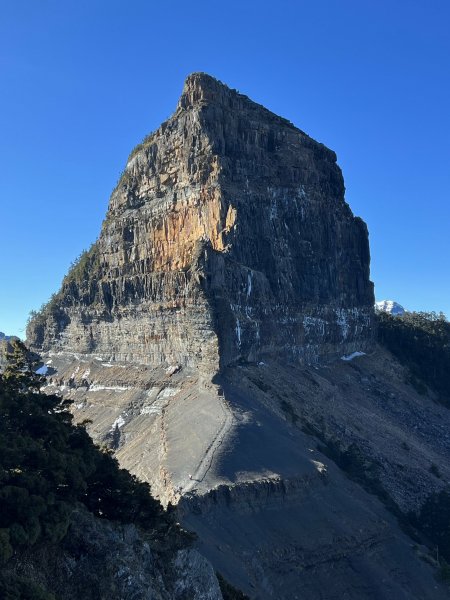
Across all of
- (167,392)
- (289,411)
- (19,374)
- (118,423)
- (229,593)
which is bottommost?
(229,593)

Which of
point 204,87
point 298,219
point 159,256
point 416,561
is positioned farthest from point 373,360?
point 416,561

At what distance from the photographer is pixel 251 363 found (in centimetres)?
8575

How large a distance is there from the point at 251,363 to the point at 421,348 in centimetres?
5920

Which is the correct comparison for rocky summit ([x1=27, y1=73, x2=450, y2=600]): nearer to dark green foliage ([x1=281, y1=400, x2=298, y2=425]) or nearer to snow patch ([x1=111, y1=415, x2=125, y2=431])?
dark green foliage ([x1=281, y1=400, x2=298, y2=425])

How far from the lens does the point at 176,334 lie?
284 feet

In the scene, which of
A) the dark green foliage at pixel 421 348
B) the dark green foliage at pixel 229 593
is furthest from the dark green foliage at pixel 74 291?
the dark green foliage at pixel 229 593

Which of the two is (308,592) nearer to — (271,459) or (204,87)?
(271,459)

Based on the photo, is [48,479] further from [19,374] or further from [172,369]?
[172,369]

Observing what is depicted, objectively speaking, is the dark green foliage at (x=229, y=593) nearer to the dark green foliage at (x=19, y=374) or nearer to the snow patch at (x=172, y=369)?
the dark green foliage at (x=19, y=374)

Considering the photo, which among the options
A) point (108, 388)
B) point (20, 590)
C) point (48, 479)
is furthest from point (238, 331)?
point (20, 590)

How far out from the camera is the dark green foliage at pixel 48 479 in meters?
26.3

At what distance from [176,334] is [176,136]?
3109 centimetres

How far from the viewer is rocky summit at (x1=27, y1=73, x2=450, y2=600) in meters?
53.7

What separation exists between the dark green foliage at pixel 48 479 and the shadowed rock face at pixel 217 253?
134 ft
